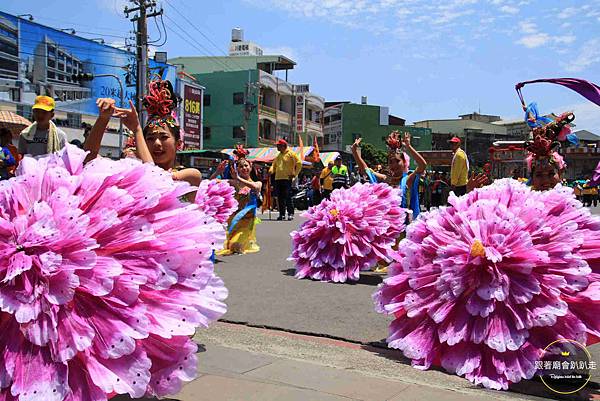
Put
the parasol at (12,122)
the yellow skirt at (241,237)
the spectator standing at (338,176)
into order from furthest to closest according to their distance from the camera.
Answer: the spectator standing at (338,176), the yellow skirt at (241,237), the parasol at (12,122)

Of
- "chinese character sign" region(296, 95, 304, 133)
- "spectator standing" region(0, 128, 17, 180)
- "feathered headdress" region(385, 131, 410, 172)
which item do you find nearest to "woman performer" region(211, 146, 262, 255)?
"feathered headdress" region(385, 131, 410, 172)

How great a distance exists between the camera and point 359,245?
6.86 meters

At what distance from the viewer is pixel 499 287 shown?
3.51 m

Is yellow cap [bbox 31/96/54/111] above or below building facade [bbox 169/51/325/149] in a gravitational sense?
below

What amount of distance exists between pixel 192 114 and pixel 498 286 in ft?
147

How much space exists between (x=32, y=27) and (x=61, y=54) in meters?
2.69

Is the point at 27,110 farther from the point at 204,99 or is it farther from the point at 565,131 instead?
the point at 565,131

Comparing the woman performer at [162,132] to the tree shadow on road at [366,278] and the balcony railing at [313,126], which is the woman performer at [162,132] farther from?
the balcony railing at [313,126]

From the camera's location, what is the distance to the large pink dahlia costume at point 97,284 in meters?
2.05

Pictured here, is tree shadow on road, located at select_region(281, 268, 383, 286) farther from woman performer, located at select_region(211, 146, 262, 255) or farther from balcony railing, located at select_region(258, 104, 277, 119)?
balcony railing, located at select_region(258, 104, 277, 119)

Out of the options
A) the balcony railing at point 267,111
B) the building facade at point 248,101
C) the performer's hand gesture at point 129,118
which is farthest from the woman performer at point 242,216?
the balcony railing at point 267,111

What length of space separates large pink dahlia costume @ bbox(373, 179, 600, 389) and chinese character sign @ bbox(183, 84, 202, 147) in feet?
140

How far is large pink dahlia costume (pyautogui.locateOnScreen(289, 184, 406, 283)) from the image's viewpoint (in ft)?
22.4

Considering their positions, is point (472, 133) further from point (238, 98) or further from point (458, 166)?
point (458, 166)
